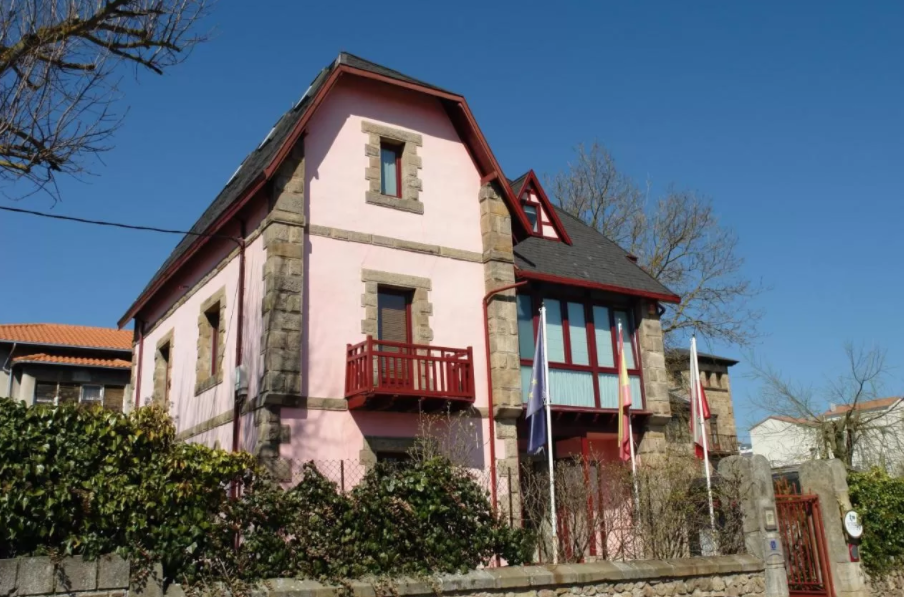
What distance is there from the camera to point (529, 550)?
9430mm

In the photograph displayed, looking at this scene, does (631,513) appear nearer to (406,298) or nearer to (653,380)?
(406,298)

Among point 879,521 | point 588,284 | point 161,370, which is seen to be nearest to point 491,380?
point 588,284

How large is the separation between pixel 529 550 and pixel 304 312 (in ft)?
19.4

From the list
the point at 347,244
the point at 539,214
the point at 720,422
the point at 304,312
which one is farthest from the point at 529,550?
the point at 720,422

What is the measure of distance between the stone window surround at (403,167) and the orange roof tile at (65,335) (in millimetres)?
17431

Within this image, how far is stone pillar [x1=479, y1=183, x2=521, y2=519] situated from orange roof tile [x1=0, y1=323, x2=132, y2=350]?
17.9 metres

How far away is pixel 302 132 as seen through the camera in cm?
1410

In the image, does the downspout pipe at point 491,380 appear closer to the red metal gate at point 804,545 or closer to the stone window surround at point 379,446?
the stone window surround at point 379,446

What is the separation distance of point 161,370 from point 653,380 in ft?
36.5

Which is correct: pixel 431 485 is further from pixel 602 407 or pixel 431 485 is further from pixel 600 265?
pixel 600 265

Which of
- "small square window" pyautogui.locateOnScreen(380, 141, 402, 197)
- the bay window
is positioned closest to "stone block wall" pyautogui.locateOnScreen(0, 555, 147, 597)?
"small square window" pyautogui.locateOnScreen(380, 141, 402, 197)

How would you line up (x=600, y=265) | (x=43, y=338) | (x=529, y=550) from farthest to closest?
1. (x=43, y=338)
2. (x=600, y=265)
3. (x=529, y=550)

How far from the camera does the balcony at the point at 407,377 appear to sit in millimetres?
13125

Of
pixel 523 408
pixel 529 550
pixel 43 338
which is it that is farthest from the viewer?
pixel 43 338
